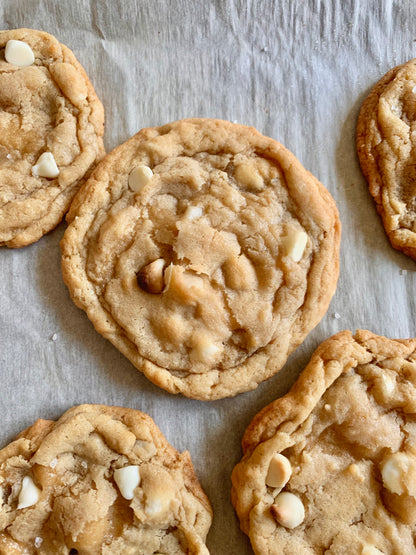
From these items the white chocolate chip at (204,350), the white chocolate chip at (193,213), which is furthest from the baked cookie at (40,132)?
the white chocolate chip at (204,350)

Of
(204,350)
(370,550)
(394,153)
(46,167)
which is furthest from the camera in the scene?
(394,153)

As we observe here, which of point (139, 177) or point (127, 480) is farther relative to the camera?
point (139, 177)

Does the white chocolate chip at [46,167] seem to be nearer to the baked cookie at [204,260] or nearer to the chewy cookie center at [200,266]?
the baked cookie at [204,260]

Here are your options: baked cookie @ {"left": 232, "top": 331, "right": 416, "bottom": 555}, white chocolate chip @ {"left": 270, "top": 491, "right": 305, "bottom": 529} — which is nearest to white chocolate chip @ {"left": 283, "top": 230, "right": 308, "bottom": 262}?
baked cookie @ {"left": 232, "top": 331, "right": 416, "bottom": 555}

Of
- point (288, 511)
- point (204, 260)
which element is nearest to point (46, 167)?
point (204, 260)

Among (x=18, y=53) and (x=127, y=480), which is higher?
(x=18, y=53)

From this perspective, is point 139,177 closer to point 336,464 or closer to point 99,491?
point 99,491

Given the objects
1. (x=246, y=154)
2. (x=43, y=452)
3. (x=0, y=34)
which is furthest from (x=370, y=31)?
(x=43, y=452)
